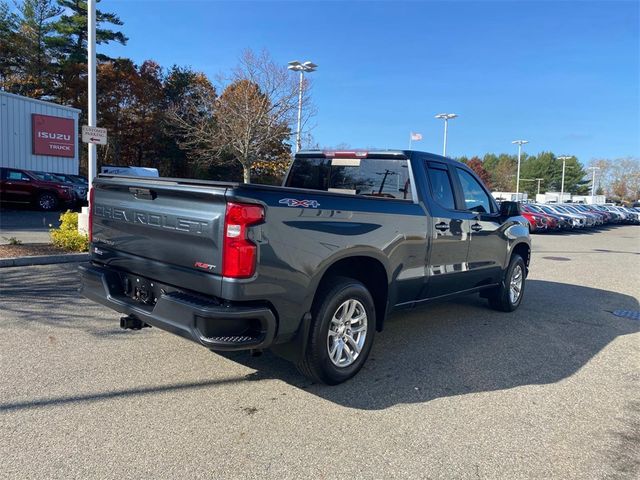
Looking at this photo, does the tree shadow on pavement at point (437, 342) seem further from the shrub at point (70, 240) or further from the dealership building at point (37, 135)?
the dealership building at point (37, 135)

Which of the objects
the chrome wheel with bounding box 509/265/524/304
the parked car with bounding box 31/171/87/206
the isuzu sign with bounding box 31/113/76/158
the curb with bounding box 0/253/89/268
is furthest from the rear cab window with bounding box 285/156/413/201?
the isuzu sign with bounding box 31/113/76/158

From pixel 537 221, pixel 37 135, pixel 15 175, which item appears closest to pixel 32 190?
pixel 15 175

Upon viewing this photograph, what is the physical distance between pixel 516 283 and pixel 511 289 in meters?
0.29

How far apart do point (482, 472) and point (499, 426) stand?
2.21 feet

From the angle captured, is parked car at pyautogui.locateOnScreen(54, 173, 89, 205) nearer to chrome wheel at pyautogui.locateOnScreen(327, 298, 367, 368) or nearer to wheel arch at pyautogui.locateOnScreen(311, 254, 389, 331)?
wheel arch at pyautogui.locateOnScreen(311, 254, 389, 331)

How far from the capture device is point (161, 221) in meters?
3.61

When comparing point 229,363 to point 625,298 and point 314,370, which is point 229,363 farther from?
point 625,298

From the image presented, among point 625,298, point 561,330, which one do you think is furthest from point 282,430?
point 625,298

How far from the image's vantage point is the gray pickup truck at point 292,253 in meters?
3.22

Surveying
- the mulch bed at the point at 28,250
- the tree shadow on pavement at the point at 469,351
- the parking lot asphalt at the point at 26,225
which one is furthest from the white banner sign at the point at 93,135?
the tree shadow on pavement at the point at 469,351

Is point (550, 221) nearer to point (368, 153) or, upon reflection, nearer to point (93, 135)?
point (93, 135)

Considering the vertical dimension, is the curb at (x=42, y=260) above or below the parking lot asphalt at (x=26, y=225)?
below

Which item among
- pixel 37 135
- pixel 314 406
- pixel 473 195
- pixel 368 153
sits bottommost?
pixel 314 406

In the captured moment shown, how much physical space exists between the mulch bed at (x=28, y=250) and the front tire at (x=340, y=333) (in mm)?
6993
